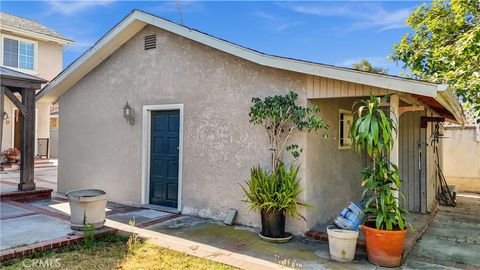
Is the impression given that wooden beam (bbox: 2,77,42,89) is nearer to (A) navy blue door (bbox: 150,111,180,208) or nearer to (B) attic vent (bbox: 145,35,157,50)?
(B) attic vent (bbox: 145,35,157,50)

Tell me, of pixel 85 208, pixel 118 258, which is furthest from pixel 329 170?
pixel 85 208

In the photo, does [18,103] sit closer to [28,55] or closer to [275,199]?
[275,199]

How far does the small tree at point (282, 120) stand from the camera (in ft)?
20.8

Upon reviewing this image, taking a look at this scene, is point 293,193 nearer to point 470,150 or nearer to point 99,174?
point 99,174

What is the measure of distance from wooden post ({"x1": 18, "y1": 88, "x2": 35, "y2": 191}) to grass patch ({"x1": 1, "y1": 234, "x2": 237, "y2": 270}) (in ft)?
16.4

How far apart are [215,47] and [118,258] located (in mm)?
4568

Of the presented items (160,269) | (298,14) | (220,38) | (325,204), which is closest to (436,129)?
(325,204)

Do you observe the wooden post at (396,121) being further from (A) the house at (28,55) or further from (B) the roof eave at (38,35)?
(B) the roof eave at (38,35)

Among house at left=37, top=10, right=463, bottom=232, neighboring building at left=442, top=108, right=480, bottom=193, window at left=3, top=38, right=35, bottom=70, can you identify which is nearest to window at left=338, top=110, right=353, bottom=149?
house at left=37, top=10, right=463, bottom=232

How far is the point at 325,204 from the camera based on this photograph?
7363 mm

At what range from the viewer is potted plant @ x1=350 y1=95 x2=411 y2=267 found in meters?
5.11

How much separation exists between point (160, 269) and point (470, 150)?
1427 cm

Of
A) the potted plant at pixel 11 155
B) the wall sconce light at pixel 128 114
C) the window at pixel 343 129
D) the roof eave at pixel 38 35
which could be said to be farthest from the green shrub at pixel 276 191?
the roof eave at pixel 38 35

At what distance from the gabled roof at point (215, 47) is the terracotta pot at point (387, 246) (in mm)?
2247
